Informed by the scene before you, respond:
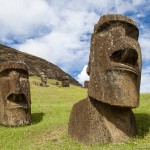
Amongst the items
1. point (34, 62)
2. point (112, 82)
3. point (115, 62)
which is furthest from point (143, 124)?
point (34, 62)

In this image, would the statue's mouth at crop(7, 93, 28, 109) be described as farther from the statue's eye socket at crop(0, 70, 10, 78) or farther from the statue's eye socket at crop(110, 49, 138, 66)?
the statue's eye socket at crop(110, 49, 138, 66)

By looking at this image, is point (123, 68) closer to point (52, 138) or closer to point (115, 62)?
point (115, 62)

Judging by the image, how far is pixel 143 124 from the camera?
47.6 ft

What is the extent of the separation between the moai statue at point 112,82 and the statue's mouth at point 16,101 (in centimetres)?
616

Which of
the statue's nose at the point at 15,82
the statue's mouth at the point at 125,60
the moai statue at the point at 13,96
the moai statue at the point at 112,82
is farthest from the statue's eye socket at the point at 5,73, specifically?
the statue's mouth at the point at 125,60

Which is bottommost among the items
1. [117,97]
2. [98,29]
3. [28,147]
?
[28,147]

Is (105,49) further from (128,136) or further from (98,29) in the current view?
(128,136)

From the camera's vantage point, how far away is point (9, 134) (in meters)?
16.8

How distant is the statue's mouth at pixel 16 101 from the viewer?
18.6 m

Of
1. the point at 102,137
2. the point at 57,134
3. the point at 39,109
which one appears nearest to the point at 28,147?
the point at 57,134

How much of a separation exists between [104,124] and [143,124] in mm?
2606

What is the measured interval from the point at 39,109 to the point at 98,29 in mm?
12225

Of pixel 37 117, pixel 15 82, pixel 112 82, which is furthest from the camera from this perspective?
pixel 37 117

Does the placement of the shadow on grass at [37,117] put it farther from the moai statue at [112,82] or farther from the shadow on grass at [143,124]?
the moai statue at [112,82]
